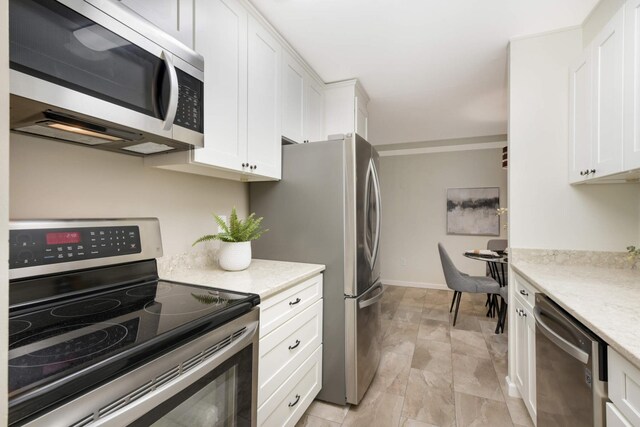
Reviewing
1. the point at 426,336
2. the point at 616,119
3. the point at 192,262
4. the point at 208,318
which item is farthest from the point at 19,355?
the point at 426,336

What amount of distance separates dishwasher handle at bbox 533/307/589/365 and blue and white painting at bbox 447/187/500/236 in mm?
3516

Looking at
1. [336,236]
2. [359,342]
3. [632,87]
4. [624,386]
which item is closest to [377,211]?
[336,236]

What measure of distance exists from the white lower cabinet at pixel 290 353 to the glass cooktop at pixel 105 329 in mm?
285

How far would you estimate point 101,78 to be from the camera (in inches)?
36.3

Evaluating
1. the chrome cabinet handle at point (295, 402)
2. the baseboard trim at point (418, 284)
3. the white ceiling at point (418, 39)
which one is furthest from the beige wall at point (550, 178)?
the baseboard trim at point (418, 284)

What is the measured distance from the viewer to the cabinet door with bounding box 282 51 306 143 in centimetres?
204

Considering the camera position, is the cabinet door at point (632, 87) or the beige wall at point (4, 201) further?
the cabinet door at point (632, 87)

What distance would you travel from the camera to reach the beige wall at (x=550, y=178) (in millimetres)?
1854

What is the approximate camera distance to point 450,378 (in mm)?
2229

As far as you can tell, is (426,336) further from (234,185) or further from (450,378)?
(234,185)

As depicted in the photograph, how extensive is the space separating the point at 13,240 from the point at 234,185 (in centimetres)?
123

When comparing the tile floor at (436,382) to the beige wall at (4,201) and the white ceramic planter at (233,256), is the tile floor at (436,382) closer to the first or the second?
the white ceramic planter at (233,256)

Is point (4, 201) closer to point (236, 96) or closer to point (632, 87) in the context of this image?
point (236, 96)

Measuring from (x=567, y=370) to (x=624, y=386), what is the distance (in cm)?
33
